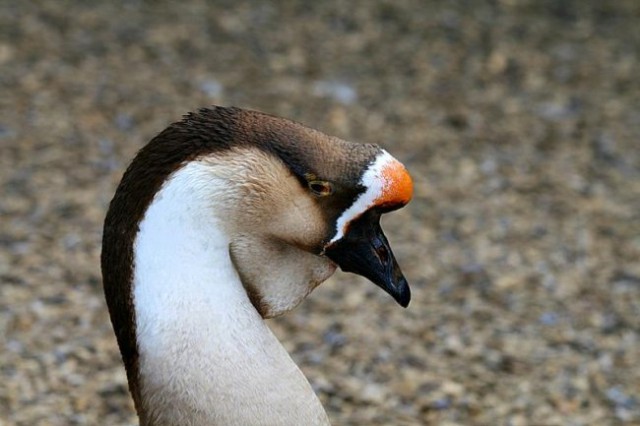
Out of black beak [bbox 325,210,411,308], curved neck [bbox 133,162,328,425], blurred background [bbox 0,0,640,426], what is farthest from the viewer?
blurred background [bbox 0,0,640,426]

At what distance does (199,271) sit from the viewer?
2.14 meters

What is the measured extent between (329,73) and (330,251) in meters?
4.86

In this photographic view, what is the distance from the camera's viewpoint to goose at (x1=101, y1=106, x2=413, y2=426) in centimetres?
214

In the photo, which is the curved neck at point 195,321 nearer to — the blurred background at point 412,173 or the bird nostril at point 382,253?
the bird nostril at point 382,253

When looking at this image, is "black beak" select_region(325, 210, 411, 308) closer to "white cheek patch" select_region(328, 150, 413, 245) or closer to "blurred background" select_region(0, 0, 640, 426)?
"white cheek patch" select_region(328, 150, 413, 245)

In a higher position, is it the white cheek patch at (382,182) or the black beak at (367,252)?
the white cheek patch at (382,182)

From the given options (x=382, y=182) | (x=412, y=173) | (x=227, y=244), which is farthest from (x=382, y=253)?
(x=412, y=173)

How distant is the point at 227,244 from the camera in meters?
2.18

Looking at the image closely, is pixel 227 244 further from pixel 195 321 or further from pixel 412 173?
pixel 412 173

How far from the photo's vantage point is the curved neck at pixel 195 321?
6.99 ft

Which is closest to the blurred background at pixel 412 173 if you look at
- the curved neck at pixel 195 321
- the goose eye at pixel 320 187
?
the curved neck at pixel 195 321

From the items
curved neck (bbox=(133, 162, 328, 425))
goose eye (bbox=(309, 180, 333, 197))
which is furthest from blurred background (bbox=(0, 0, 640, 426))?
goose eye (bbox=(309, 180, 333, 197))

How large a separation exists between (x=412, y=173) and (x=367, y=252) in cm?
366

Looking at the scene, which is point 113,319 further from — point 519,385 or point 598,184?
point 598,184
